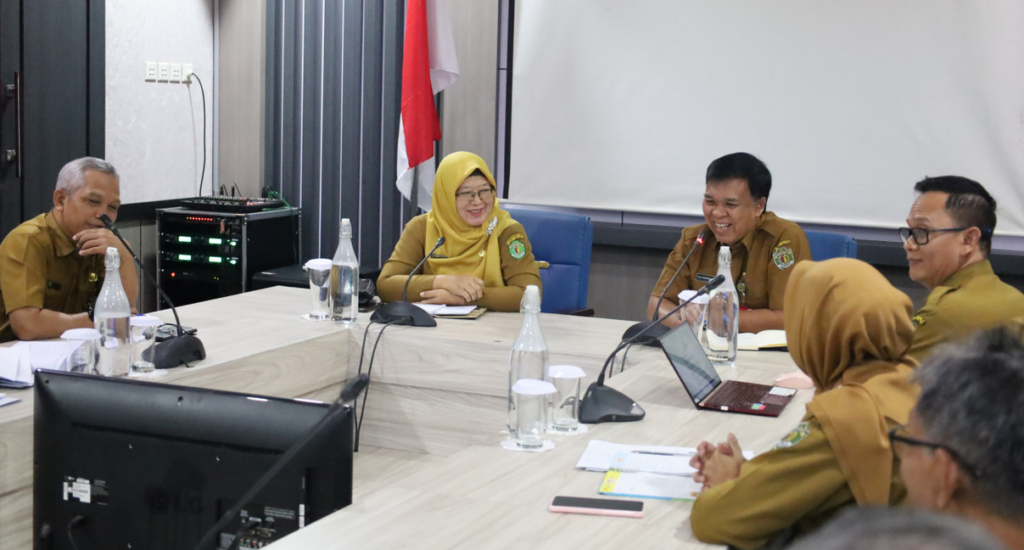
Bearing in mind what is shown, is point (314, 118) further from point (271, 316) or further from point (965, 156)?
point (965, 156)

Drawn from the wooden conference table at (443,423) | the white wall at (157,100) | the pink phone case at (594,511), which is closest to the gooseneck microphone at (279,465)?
the wooden conference table at (443,423)

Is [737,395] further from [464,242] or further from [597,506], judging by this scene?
[464,242]

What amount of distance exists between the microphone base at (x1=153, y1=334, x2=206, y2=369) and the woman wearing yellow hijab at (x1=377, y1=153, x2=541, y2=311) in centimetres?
86

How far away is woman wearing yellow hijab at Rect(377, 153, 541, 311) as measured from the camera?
119 inches

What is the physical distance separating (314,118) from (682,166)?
1847 millimetres

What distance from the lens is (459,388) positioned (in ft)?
8.22

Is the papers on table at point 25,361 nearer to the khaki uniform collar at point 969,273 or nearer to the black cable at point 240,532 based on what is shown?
the black cable at point 240,532

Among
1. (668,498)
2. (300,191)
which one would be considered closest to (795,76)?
(300,191)

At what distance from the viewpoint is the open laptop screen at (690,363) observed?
75.8 inches

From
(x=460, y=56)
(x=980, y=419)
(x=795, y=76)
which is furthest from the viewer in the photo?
(x=460, y=56)

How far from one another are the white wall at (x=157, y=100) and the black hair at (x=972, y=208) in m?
3.49

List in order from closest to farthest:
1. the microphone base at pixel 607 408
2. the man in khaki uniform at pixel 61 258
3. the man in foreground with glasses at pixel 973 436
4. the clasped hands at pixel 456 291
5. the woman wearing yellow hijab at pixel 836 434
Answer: the man in foreground with glasses at pixel 973 436 → the woman wearing yellow hijab at pixel 836 434 → the microphone base at pixel 607 408 → the man in khaki uniform at pixel 61 258 → the clasped hands at pixel 456 291

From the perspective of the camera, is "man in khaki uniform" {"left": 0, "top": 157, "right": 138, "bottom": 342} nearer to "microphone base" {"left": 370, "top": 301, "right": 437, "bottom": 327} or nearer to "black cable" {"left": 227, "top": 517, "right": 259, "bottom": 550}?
"microphone base" {"left": 370, "top": 301, "right": 437, "bottom": 327}

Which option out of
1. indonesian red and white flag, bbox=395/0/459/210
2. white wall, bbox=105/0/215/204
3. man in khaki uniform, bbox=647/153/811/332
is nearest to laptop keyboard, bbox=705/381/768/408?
man in khaki uniform, bbox=647/153/811/332
